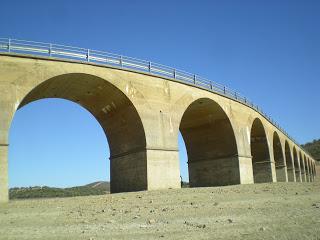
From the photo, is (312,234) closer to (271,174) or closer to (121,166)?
(121,166)

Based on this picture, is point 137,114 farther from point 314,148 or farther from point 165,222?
point 314,148

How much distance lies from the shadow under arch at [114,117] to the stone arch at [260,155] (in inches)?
743

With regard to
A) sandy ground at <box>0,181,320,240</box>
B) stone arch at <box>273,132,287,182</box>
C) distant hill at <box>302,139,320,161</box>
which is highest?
distant hill at <box>302,139,320,161</box>

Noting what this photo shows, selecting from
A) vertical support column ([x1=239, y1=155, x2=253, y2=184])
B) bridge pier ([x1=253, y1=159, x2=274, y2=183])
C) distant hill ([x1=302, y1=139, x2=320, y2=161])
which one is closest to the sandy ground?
vertical support column ([x1=239, y1=155, x2=253, y2=184])

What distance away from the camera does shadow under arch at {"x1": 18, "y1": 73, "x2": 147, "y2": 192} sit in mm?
20625

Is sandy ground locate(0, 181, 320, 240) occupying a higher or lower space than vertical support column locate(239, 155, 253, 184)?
lower

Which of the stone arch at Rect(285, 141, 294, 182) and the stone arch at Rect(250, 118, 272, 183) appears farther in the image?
the stone arch at Rect(285, 141, 294, 182)

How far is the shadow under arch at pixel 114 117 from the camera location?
20.6m

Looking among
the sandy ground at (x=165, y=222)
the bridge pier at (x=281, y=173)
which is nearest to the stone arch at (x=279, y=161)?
the bridge pier at (x=281, y=173)

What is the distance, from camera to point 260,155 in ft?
131

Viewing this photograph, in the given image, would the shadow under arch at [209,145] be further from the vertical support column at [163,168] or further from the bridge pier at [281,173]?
the bridge pier at [281,173]

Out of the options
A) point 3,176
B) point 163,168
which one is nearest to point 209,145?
point 163,168

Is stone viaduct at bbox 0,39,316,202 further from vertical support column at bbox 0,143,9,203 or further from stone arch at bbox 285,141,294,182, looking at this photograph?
stone arch at bbox 285,141,294,182

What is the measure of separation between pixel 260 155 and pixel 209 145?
10264mm
